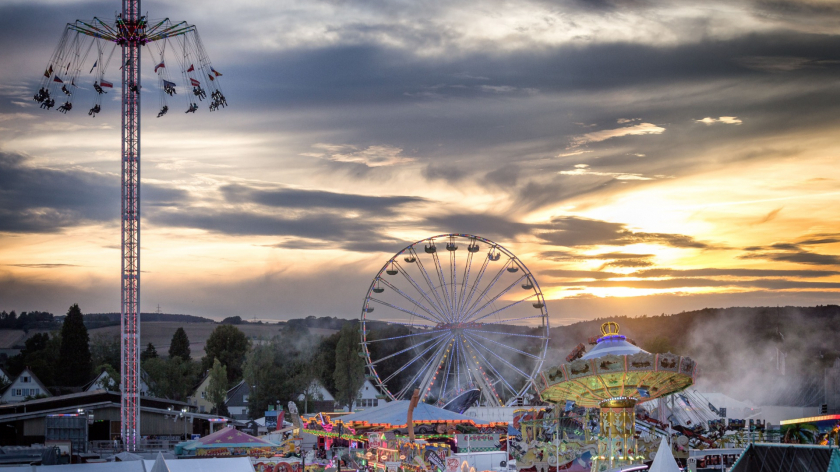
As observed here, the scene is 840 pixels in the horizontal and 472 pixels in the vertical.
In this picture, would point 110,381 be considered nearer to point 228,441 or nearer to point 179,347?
point 179,347

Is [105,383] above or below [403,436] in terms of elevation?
above

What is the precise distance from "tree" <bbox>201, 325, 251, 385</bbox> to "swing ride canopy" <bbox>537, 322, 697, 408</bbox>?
98938 mm

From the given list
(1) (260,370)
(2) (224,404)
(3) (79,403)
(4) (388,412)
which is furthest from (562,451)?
(2) (224,404)

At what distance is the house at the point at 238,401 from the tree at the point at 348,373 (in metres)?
12.9

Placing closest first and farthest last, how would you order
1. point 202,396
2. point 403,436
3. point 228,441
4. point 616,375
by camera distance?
1. point 616,375
2. point 403,436
3. point 228,441
4. point 202,396

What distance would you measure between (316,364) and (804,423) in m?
71.3

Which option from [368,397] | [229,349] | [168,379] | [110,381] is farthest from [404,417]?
[229,349]

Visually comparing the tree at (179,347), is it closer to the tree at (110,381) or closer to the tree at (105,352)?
the tree at (105,352)

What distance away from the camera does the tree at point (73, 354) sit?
99.8m

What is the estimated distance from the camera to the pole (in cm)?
4834

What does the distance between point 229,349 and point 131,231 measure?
79461 mm

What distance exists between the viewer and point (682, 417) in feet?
192

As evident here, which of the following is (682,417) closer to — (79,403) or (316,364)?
(79,403)

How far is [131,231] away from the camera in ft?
160
